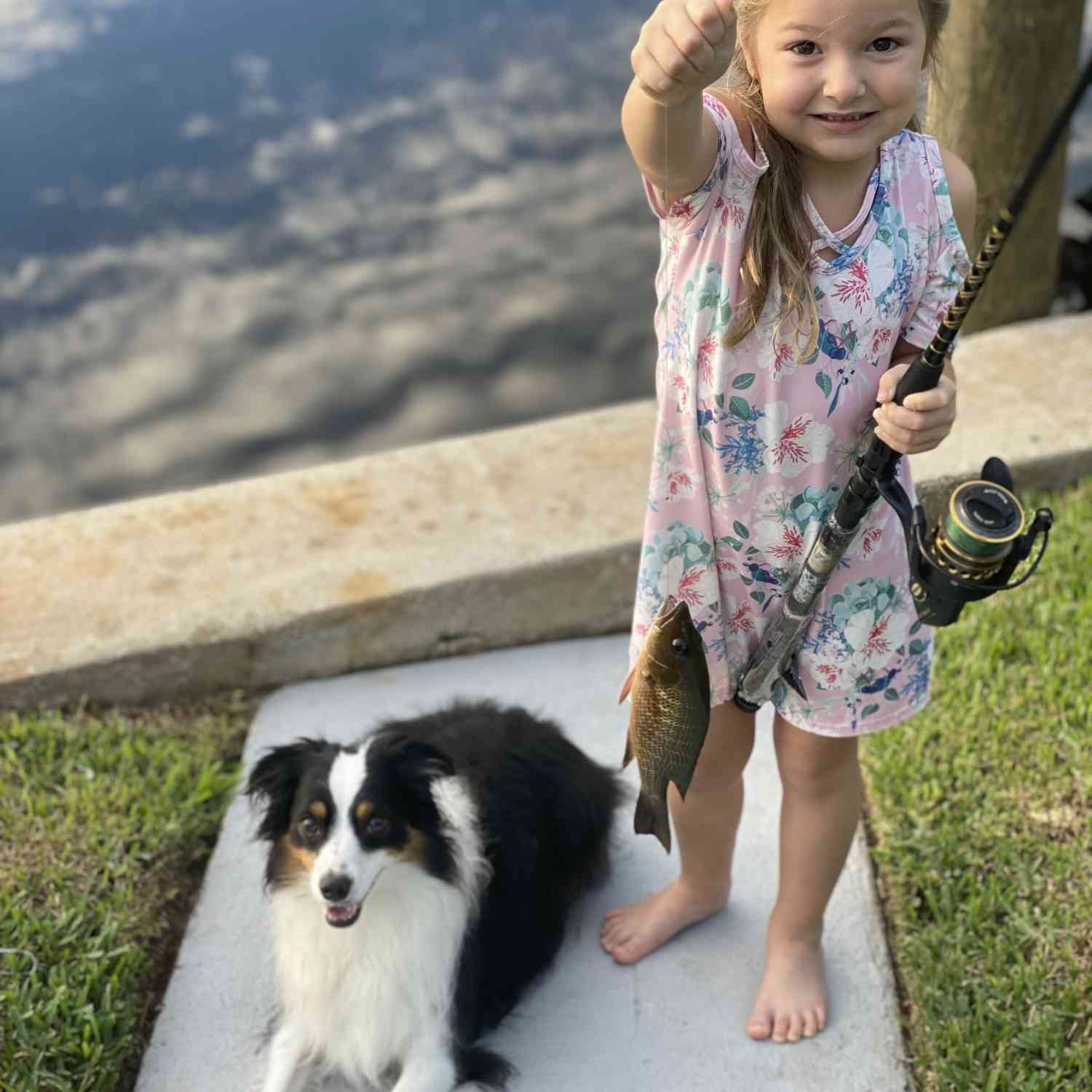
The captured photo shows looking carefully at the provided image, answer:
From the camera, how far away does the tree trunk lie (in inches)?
154

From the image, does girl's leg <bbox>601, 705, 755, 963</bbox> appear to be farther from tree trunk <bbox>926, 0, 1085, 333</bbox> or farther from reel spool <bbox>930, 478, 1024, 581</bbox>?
tree trunk <bbox>926, 0, 1085, 333</bbox>

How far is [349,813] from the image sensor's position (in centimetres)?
219

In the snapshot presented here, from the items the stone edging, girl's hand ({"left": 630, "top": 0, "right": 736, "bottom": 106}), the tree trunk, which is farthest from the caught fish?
the tree trunk

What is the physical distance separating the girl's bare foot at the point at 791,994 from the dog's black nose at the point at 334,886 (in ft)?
2.83

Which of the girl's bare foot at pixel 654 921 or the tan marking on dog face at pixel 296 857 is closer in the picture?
the tan marking on dog face at pixel 296 857

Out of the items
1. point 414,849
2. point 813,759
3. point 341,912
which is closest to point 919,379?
point 813,759

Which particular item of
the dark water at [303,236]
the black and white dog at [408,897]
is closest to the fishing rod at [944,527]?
the black and white dog at [408,897]

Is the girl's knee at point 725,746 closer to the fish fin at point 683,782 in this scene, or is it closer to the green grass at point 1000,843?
the fish fin at point 683,782

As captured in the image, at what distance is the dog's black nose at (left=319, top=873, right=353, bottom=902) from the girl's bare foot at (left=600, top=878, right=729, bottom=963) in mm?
714

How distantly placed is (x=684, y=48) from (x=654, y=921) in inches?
69.5

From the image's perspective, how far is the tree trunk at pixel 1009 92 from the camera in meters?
3.90

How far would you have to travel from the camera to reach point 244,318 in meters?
5.76

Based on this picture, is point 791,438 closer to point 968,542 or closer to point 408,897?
point 968,542

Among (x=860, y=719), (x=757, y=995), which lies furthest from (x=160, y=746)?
(x=860, y=719)
